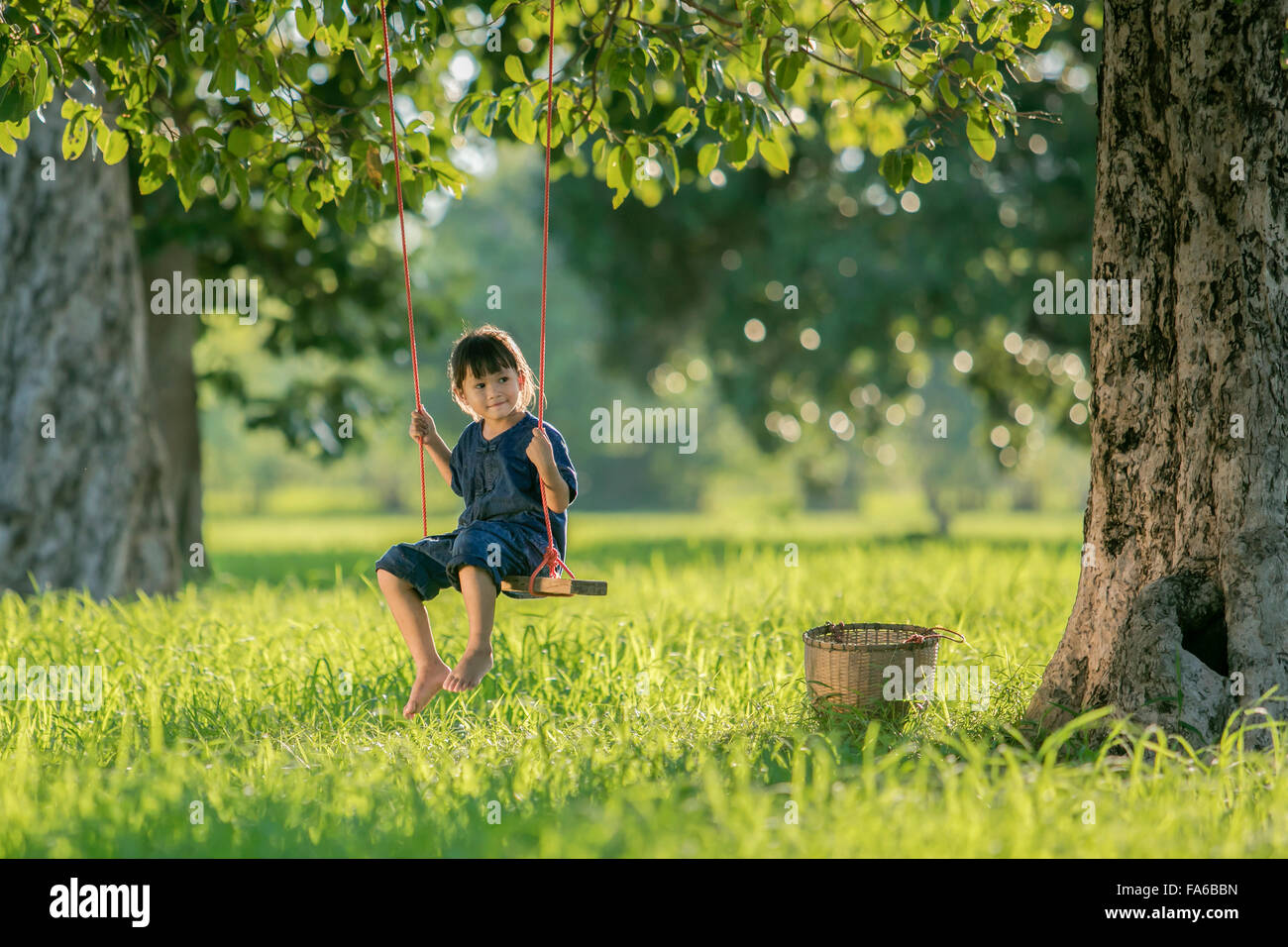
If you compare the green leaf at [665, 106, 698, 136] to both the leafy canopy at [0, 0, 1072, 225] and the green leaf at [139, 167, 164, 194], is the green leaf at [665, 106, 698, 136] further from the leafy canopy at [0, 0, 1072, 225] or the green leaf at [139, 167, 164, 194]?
the green leaf at [139, 167, 164, 194]

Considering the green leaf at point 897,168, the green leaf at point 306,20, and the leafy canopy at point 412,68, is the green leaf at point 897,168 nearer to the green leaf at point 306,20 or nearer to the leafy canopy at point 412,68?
the leafy canopy at point 412,68

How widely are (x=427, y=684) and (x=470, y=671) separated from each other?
0.24 metres

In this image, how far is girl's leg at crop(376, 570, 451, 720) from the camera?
15.2 ft

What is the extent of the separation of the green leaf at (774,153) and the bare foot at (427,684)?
2483 mm

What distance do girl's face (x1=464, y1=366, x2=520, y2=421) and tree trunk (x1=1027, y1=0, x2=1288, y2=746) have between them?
7.70 feet

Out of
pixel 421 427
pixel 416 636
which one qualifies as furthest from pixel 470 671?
pixel 421 427

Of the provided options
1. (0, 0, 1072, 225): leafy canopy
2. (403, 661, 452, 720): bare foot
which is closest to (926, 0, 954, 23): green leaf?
(0, 0, 1072, 225): leafy canopy

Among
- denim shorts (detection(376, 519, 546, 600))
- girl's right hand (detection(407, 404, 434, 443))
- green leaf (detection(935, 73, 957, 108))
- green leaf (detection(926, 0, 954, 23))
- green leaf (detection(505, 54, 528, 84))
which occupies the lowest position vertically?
denim shorts (detection(376, 519, 546, 600))

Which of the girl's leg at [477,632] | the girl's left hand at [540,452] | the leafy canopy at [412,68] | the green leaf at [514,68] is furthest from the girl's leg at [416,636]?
the green leaf at [514,68]

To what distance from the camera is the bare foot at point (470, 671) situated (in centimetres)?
449

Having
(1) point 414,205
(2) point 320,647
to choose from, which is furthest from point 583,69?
(2) point 320,647

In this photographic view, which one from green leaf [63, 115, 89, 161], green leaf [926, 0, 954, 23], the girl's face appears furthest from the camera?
green leaf [63, 115, 89, 161]

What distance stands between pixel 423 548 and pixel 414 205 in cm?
167
